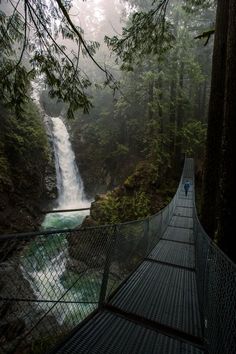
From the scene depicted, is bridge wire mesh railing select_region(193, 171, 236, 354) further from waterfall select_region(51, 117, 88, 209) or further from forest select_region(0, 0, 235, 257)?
waterfall select_region(51, 117, 88, 209)

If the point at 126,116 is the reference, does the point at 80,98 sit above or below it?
below

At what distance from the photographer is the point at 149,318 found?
2.88 metres

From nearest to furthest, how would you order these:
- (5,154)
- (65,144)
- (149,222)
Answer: (149,222) < (5,154) < (65,144)

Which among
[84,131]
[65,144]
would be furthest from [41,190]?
[84,131]

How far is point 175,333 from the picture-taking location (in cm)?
262

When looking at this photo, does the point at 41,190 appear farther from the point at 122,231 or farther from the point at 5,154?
the point at 122,231

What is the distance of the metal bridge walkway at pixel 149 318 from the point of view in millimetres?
2320

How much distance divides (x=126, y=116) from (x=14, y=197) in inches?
383

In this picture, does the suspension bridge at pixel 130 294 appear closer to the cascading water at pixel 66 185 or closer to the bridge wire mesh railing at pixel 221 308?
the bridge wire mesh railing at pixel 221 308

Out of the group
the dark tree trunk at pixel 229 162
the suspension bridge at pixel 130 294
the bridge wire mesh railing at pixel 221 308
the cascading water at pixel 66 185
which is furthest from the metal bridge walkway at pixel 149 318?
the cascading water at pixel 66 185

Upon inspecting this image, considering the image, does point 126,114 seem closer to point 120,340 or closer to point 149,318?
point 149,318

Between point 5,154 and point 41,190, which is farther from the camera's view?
point 41,190

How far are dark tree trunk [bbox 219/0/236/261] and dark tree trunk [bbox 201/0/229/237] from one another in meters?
1.66

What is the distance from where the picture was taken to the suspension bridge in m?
2.13
